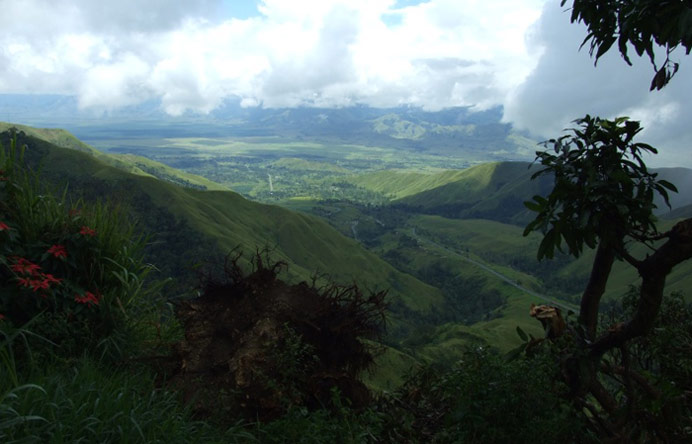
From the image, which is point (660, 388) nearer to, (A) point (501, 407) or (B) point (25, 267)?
(A) point (501, 407)

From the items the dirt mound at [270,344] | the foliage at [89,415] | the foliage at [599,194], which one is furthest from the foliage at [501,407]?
the foliage at [89,415]

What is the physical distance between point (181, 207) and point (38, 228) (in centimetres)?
12731

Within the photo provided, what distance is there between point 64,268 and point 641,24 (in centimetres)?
647

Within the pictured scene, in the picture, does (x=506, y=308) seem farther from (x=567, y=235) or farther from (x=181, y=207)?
(x=567, y=235)

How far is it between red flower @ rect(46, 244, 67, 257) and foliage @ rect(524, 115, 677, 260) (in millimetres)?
5157

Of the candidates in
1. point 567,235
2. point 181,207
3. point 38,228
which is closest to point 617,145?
point 567,235

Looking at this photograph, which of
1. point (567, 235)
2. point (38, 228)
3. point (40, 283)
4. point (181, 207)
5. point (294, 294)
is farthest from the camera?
point (181, 207)

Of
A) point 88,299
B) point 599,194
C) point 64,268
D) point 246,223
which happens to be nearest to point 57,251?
point 64,268

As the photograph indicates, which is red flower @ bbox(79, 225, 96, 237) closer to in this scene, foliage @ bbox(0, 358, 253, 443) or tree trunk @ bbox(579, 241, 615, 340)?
foliage @ bbox(0, 358, 253, 443)

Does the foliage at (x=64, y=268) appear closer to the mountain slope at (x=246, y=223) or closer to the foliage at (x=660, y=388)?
the foliage at (x=660, y=388)

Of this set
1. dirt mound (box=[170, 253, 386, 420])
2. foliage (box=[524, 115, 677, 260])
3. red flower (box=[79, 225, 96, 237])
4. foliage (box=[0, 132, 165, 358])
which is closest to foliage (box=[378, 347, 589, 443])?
dirt mound (box=[170, 253, 386, 420])

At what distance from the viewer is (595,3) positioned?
12.8 feet

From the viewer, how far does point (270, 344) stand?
5160mm

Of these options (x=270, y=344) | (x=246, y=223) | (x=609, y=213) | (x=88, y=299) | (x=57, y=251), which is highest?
(x=609, y=213)
